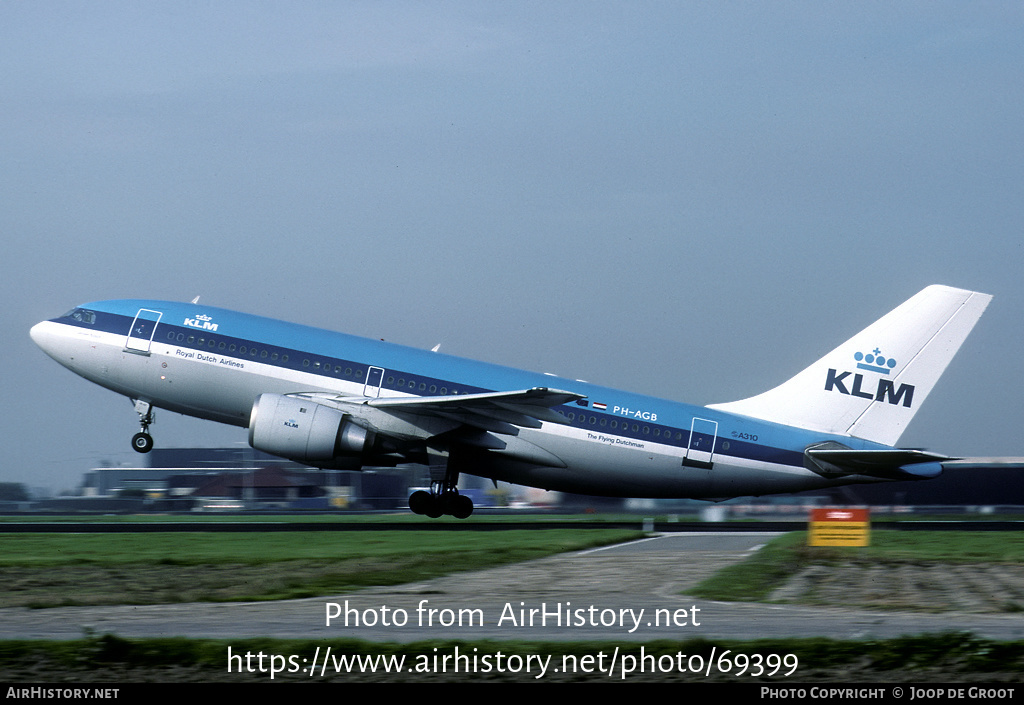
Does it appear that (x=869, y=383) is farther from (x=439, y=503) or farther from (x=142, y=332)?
(x=142, y=332)

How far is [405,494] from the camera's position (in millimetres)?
71062

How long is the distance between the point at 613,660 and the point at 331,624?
4.13m

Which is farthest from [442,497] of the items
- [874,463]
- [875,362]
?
[875,362]

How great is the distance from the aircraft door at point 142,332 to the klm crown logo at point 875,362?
20711 mm

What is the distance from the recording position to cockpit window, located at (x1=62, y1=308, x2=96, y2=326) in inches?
1287

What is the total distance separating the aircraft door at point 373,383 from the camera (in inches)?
1228

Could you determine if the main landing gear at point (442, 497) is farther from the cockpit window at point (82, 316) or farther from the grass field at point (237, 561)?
the cockpit window at point (82, 316)

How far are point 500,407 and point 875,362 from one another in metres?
12.2

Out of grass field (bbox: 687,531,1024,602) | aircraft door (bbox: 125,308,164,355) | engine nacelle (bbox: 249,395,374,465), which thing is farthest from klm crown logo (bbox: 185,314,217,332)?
grass field (bbox: 687,531,1024,602)

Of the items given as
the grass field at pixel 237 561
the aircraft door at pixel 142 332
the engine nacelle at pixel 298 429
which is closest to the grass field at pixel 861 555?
the grass field at pixel 237 561

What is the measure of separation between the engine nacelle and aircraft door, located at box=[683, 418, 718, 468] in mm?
9566
